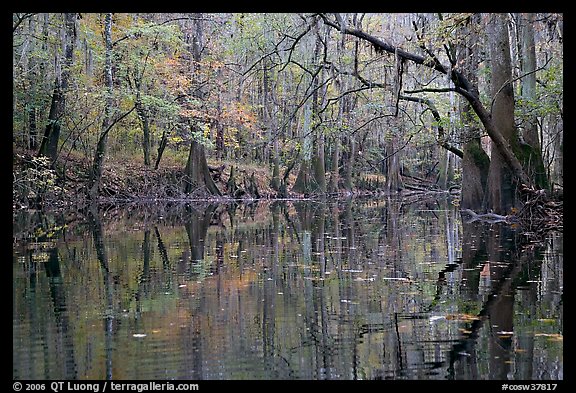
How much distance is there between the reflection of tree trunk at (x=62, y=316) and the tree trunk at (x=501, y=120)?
9.95 meters

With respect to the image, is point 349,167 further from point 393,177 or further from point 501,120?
point 501,120

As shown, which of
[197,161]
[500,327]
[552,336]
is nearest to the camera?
[552,336]

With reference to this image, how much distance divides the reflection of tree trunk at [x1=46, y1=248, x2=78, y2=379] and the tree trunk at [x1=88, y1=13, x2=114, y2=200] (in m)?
15.2

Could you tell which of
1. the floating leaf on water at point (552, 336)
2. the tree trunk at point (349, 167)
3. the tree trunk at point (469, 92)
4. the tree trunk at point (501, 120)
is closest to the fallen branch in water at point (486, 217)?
the tree trunk at point (501, 120)

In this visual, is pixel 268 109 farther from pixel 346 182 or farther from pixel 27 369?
pixel 27 369

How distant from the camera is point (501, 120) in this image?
14.2 meters

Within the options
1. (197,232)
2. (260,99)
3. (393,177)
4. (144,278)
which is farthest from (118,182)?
(393,177)

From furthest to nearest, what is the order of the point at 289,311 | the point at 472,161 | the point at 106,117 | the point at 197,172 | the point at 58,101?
the point at 197,172 < the point at 106,117 < the point at 58,101 < the point at 472,161 < the point at 289,311

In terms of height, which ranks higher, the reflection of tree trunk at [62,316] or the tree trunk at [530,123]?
the tree trunk at [530,123]

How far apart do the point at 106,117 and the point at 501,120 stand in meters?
15.1

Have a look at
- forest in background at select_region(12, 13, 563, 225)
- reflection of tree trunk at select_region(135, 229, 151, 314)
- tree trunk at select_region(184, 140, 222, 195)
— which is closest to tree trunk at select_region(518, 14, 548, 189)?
forest in background at select_region(12, 13, 563, 225)

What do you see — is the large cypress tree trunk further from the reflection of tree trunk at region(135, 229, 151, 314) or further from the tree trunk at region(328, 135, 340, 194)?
the tree trunk at region(328, 135, 340, 194)

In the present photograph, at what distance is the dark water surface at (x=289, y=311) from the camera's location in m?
3.79

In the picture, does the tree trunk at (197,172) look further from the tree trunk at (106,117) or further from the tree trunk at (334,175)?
the tree trunk at (334,175)
